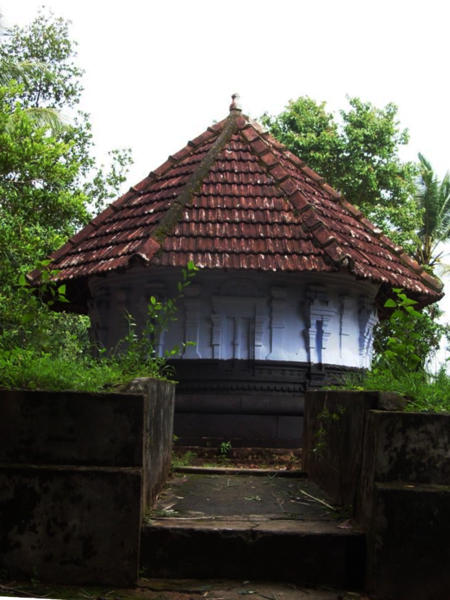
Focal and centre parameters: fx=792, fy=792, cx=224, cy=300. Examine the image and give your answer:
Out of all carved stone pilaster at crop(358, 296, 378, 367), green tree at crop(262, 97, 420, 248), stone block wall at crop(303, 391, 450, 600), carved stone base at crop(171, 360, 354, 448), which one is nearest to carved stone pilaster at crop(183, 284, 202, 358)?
carved stone base at crop(171, 360, 354, 448)

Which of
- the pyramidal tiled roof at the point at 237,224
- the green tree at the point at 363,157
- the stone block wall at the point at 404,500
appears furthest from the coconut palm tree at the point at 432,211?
the stone block wall at the point at 404,500

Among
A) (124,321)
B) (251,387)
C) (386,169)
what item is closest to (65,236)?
(124,321)

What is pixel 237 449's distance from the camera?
1020 centimetres

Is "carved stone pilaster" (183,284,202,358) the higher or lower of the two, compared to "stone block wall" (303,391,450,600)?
higher

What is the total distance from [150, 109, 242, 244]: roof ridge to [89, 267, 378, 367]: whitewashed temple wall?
1.89 ft

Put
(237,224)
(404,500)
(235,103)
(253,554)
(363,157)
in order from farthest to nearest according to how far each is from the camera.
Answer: (363,157), (235,103), (237,224), (253,554), (404,500)

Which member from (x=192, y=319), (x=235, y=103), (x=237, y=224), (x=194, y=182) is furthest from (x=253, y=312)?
(x=235, y=103)

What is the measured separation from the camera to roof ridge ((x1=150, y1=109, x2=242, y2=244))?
10523 millimetres

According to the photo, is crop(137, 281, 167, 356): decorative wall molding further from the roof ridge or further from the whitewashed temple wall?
the roof ridge

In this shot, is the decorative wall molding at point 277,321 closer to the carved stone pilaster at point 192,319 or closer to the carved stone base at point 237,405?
the carved stone base at point 237,405

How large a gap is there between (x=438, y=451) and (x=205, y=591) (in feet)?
4.71

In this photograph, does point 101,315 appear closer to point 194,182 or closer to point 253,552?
point 194,182

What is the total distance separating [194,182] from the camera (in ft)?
37.1

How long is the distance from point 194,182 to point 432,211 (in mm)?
17292
